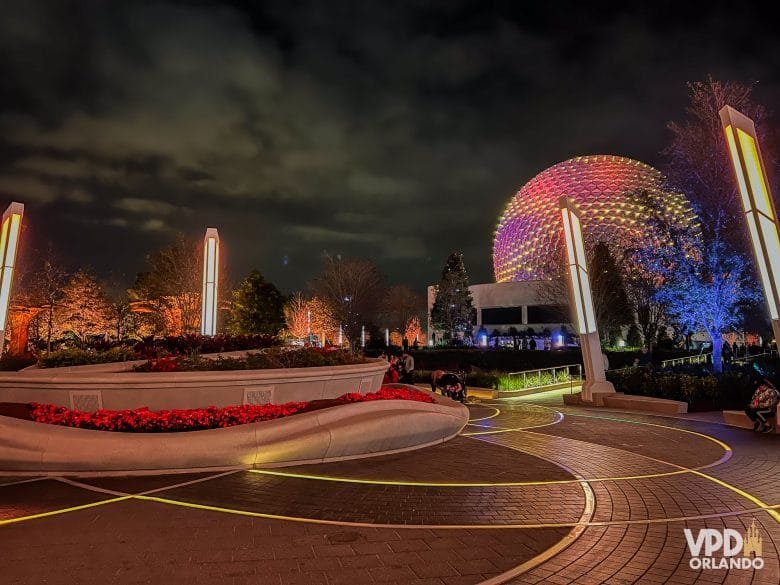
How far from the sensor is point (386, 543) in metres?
5.64

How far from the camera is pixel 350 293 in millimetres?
53719

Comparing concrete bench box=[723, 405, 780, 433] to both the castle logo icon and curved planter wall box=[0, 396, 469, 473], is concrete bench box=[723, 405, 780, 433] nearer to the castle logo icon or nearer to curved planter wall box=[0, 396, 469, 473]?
the castle logo icon

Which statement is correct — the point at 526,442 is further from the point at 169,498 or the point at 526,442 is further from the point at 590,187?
the point at 590,187

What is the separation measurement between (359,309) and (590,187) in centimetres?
2932

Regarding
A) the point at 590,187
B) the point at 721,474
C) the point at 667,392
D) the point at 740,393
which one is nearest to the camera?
the point at 721,474

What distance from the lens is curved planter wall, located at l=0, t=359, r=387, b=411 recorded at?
10.0 metres

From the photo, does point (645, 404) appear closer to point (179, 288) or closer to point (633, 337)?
point (633, 337)

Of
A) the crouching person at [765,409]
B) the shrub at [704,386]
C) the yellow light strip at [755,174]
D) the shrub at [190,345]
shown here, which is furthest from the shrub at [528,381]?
the yellow light strip at [755,174]

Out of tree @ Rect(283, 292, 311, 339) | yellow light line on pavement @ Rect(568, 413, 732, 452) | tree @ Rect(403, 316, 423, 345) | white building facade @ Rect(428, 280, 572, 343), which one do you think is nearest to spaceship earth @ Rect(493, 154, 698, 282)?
white building facade @ Rect(428, 280, 572, 343)

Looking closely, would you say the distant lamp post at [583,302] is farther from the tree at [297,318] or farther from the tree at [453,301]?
the tree at [297,318]

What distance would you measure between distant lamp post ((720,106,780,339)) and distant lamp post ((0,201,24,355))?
21.1 meters

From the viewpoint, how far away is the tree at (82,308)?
45281 mm

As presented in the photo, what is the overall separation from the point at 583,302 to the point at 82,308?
43.0 meters

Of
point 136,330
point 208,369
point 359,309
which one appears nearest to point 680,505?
point 208,369
